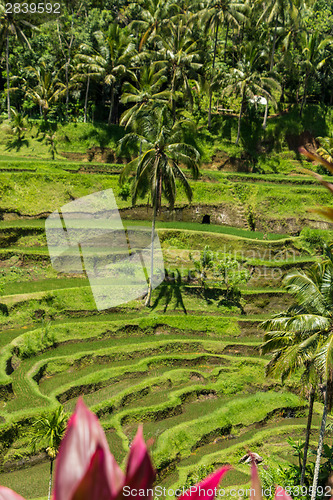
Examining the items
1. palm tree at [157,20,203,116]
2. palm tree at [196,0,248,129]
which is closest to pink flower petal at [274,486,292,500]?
palm tree at [157,20,203,116]

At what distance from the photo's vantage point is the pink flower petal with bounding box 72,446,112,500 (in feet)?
2.17

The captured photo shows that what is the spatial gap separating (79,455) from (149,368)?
18494 mm

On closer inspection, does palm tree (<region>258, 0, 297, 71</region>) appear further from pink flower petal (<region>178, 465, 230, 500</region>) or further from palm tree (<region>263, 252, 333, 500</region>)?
pink flower petal (<region>178, 465, 230, 500</region>)

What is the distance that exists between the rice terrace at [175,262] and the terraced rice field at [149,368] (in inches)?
2.9

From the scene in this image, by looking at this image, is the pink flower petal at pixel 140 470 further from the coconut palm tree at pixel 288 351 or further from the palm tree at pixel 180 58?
the palm tree at pixel 180 58

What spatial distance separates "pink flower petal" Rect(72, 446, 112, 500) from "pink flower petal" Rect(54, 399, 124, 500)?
1cm

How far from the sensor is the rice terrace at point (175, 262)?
13.4 m

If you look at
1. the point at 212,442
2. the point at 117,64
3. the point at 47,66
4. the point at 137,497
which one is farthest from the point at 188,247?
the point at 137,497

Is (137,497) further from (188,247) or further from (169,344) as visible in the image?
(188,247)

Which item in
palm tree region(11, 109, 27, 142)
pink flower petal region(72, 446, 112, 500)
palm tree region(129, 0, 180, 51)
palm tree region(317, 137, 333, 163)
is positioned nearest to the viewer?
pink flower petal region(72, 446, 112, 500)

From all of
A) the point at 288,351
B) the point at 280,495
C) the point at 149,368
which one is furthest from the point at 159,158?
the point at 280,495
